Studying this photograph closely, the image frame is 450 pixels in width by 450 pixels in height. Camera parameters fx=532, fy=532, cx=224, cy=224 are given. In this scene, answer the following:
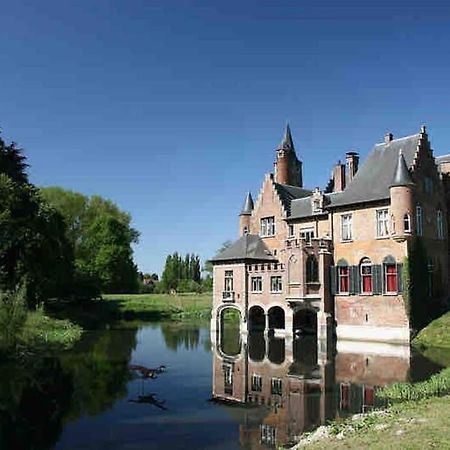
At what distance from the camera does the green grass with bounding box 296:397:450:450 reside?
28.6ft

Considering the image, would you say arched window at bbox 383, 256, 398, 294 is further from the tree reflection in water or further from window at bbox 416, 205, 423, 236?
the tree reflection in water

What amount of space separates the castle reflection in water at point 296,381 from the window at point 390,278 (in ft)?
11.9

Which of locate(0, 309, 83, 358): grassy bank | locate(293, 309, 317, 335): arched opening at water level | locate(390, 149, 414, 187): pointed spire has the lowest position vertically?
locate(0, 309, 83, 358): grassy bank

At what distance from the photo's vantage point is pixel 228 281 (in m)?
38.7

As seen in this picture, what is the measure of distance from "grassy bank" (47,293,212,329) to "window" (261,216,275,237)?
17272 mm

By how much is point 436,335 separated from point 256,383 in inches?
536

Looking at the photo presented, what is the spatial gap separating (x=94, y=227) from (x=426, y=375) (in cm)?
5340

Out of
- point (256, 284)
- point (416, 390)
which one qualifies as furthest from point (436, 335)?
point (416, 390)

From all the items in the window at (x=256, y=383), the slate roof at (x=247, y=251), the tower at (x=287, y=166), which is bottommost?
the window at (x=256, y=383)

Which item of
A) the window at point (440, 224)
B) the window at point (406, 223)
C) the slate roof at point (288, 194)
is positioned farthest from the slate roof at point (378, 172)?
the slate roof at point (288, 194)

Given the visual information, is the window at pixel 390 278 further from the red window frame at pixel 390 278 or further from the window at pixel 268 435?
the window at pixel 268 435

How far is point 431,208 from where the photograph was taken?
32.8 meters

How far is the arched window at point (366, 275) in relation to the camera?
31906 mm

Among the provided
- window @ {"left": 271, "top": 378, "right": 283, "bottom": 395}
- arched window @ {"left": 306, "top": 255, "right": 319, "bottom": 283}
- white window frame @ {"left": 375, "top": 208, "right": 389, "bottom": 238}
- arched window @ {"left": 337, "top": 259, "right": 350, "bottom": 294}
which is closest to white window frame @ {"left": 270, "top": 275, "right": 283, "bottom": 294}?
arched window @ {"left": 306, "top": 255, "right": 319, "bottom": 283}
